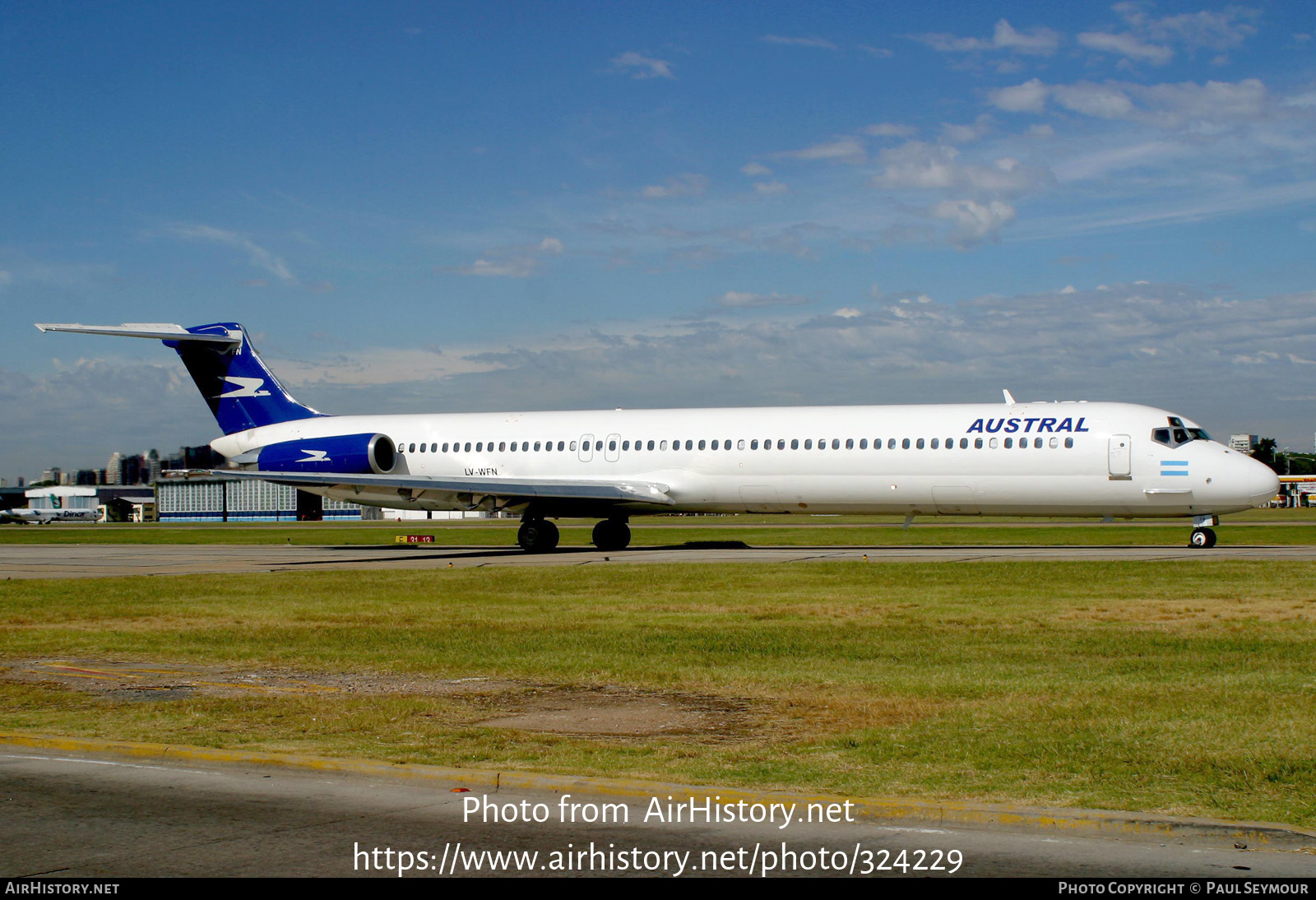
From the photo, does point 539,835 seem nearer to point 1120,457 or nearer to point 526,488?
point 1120,457

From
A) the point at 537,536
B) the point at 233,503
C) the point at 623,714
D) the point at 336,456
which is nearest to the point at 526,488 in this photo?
the point at 537,536

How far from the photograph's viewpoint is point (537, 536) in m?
35.1

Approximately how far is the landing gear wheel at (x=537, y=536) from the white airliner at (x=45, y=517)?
91029mm

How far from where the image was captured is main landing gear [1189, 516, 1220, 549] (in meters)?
30.1

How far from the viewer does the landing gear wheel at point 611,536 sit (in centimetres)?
3606

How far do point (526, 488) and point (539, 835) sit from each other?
27.3 metres

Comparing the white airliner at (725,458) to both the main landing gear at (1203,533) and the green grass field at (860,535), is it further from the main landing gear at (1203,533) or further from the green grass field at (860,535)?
the green grass field at (860,535)

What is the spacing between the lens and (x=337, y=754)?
897 cm

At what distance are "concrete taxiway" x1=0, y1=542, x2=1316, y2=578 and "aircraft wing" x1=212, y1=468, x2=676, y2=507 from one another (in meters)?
1.64

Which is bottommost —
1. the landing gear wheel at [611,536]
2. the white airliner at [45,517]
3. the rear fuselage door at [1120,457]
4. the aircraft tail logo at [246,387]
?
the white airliner at [45,517]

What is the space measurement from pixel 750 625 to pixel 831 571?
8.23m

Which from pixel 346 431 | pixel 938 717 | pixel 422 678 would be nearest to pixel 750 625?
pixel 422 678

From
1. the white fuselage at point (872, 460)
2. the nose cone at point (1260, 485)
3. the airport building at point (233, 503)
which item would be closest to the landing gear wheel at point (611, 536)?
the white fuselage at point (872, 460)

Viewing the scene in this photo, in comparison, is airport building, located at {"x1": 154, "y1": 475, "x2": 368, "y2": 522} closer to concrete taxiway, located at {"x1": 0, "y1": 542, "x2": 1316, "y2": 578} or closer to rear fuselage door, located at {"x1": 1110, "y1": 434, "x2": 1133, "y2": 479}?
concrete taxiway, located at {"x1": 0, "y1": 542, "x2": 1316, "y2": 578}
